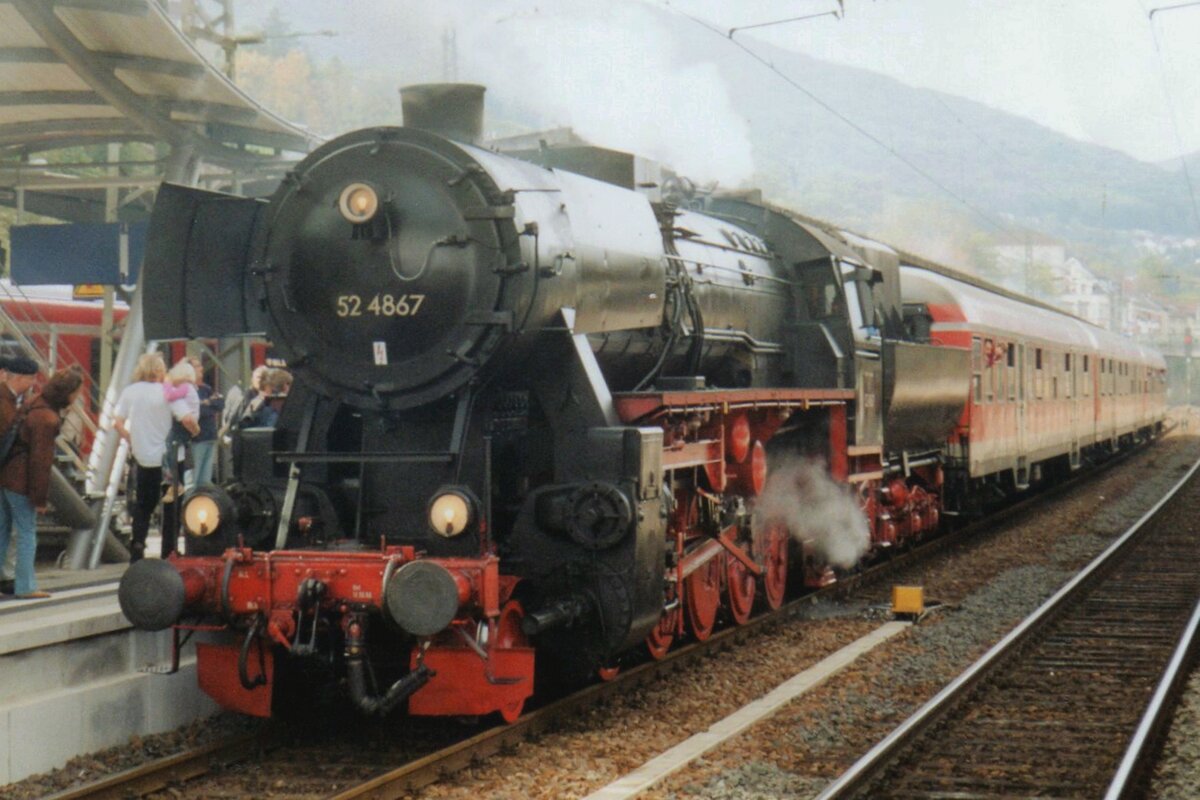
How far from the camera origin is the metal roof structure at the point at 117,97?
899cm

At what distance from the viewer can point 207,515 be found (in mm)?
7004

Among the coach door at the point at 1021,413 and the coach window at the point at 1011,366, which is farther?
the coach door at the point at 1021,413

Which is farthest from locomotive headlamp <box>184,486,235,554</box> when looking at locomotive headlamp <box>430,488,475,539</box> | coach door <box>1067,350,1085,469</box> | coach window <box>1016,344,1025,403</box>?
coach door <box>1067,350,1085,469</box>

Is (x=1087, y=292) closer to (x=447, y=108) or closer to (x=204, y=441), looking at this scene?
(x=204, y=441)

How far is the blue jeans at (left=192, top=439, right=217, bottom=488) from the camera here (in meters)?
11.3

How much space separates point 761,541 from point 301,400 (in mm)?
4130

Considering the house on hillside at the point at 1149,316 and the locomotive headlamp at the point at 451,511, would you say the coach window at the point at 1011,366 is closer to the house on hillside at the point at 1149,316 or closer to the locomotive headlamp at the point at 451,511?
the locomotive headlamp at the point at 451,511

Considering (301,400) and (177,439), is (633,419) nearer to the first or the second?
(301,400)

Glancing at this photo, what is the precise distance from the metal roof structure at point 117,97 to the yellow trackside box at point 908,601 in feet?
20.2

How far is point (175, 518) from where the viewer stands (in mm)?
Answer: 7457

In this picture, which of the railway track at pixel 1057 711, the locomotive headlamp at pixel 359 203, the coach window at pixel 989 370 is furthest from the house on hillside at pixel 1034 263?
the locomotive headlamp at pixel 359 203

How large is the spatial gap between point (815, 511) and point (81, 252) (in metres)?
6.89

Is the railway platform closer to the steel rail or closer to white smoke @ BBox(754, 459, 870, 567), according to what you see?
white smoke @ BBox(754, 459, 870, 567)

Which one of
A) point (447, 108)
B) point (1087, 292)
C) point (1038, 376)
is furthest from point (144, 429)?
point (1087, 292)
